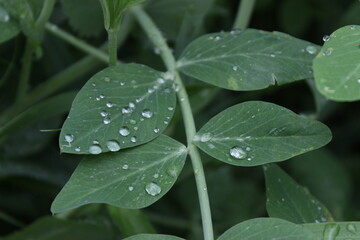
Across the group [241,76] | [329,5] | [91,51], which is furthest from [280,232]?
[329,5]

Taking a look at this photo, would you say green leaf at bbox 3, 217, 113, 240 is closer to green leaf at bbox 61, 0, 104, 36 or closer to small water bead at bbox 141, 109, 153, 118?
small water bead at bbox 141, 109, 153, 118

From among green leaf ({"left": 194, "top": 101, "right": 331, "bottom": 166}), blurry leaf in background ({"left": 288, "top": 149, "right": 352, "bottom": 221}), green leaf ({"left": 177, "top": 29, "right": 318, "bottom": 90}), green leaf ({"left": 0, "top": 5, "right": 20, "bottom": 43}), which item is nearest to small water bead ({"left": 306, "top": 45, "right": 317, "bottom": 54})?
green leaf ({"left": 177, "top": 29, "right": 318, "bottom": 90})

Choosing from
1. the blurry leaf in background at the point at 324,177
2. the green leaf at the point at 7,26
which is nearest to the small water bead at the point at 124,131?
the green leaf at the point at 7,26

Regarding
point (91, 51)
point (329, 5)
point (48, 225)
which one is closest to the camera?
point (48, 225)

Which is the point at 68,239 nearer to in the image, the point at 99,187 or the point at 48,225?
the point at 48,225

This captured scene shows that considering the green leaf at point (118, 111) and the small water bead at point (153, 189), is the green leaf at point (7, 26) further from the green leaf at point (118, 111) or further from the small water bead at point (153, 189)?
the small water bead at point (153, 189)

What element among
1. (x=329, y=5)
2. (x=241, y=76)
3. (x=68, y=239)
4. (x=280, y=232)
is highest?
(x=329, y=5)

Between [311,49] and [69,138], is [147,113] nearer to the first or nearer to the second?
[69,138]
